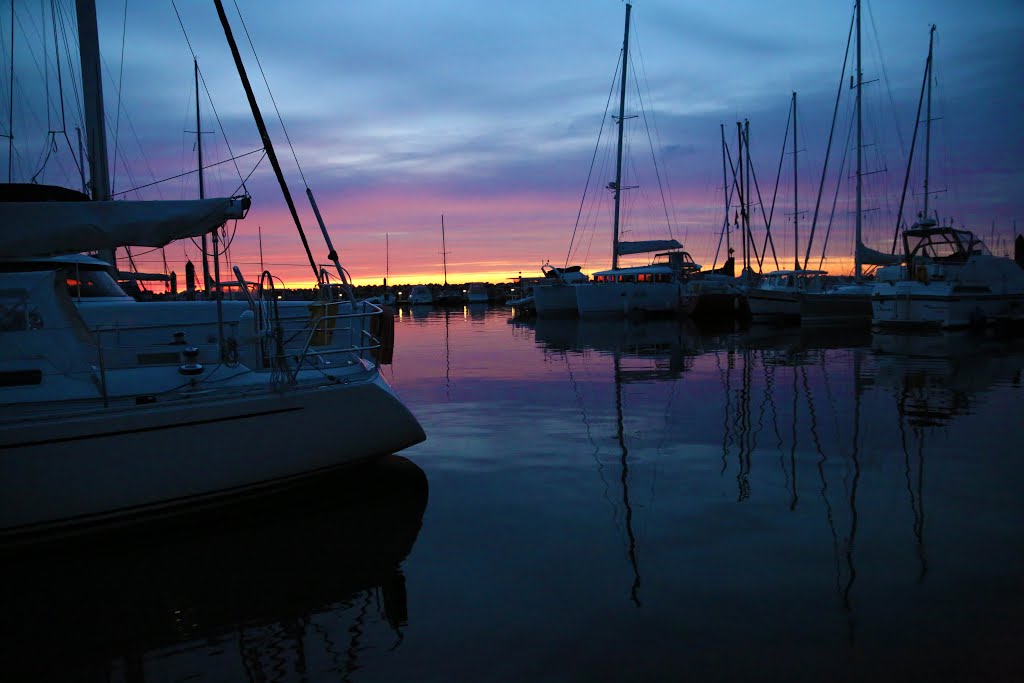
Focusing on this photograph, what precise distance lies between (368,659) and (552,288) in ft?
140

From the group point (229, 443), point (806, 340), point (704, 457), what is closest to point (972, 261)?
point (806, 340)

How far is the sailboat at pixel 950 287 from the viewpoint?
84.6 feet

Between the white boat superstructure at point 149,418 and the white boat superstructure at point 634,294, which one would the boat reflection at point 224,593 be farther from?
the white boat superstructure at point 634,294

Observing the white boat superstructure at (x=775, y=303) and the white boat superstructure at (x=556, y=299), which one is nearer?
the white boat superstructure at (x=775, y=303)

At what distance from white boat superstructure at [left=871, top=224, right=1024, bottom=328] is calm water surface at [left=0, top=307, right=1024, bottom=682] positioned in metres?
18.3

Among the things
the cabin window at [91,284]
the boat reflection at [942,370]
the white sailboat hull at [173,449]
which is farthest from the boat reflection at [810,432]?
the cabin window at [91,284]

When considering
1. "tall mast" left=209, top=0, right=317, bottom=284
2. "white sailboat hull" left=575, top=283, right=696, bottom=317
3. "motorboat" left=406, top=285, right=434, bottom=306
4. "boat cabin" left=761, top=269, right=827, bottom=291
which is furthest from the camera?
"motorboat" left=406, top=285, right=434, bottom=306

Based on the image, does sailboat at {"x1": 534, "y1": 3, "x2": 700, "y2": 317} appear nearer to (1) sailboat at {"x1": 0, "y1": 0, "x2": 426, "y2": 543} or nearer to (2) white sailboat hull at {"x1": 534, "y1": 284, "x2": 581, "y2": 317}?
(2) white sailboat hull at {"x1": 534, "y1": 284, "x2": 581, "y2": 317}

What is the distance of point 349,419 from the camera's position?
6711mm

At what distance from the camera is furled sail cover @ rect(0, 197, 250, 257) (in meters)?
6.21

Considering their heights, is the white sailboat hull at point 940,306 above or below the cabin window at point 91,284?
below

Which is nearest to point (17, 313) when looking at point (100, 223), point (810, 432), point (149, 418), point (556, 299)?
point (100, 223)

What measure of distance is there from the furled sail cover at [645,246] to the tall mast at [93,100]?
37.1m

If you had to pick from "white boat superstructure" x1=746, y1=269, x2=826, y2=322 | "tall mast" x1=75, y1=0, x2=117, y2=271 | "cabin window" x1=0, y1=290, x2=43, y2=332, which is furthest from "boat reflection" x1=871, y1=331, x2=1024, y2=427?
"tall mast" x1=75, y1=0, x2=117, y2=271
